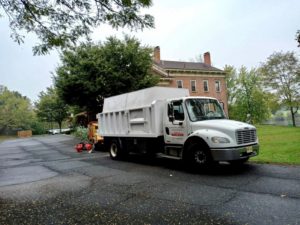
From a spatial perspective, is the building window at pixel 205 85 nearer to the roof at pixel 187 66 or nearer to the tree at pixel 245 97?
the roof at pixel 187 66

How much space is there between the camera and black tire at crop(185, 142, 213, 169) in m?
7.55

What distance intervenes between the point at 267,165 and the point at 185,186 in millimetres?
3658

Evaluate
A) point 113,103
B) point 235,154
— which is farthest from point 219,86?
point 235,154

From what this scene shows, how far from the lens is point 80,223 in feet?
14.1

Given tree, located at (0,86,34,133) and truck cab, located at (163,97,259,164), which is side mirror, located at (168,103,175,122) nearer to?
truck cab, located at (163,97,259,164)

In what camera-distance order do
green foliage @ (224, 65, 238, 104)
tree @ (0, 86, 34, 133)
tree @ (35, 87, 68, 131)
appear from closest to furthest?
tree @ (35, 87, 68, 131)
green foliage @ (224, 65, 238, 104)
tree @ (0, 86, 34, 133)

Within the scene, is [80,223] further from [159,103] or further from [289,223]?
[159,103]

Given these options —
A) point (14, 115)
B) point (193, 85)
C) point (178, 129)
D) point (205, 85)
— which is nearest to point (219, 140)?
point (178, 129)

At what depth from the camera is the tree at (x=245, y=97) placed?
46.8m

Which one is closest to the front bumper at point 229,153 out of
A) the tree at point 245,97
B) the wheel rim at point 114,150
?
the wheel rim at point 114,150

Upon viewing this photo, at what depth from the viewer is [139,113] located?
33.1ft

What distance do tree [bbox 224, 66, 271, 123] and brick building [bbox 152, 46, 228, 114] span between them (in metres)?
8.66

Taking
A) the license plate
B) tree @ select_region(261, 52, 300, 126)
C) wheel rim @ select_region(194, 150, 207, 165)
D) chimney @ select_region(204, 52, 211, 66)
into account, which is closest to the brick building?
chimney @ select_region(204, 52, 211, 66)

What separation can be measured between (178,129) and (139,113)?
2099 mm
